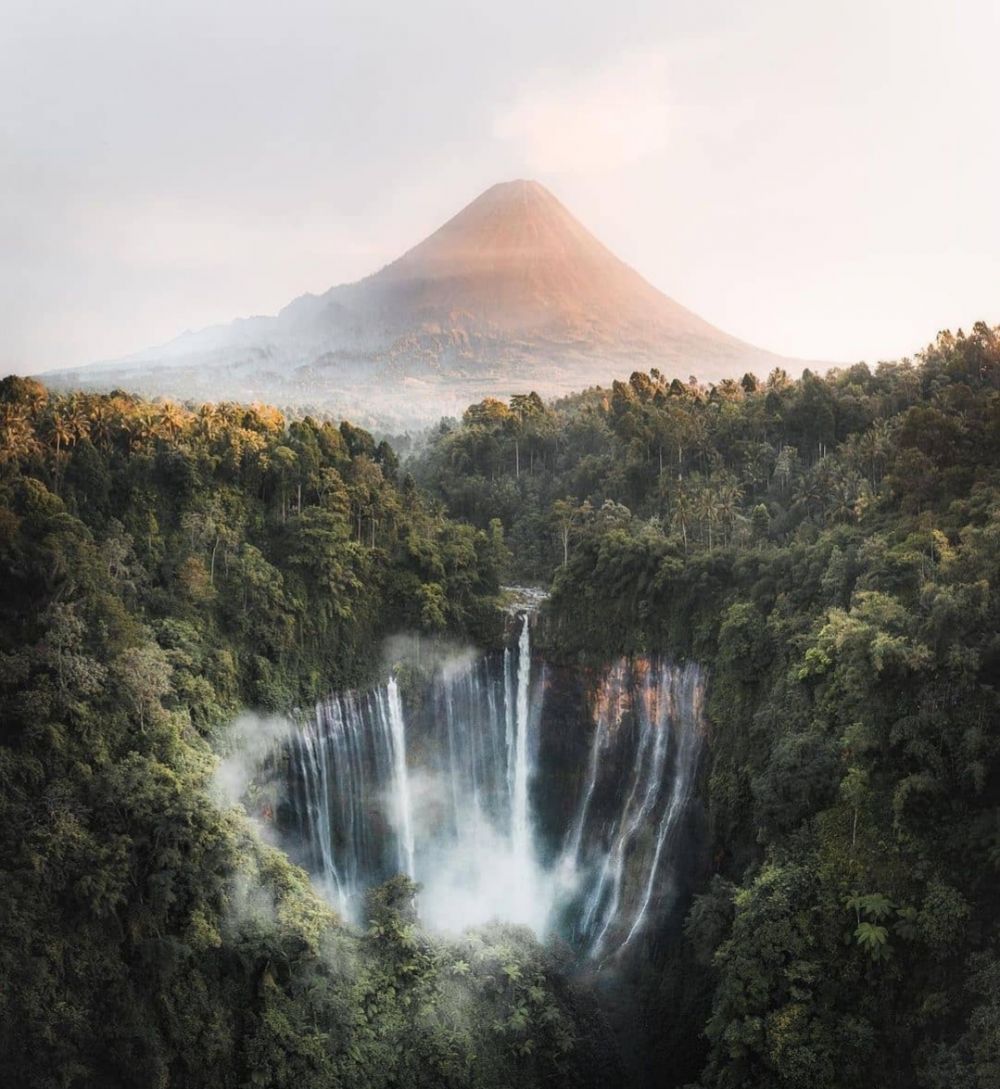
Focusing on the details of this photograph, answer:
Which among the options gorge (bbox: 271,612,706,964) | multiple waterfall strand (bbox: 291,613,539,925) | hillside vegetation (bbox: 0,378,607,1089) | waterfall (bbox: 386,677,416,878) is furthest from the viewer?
waterfall (bbox: 386,677,416,878)

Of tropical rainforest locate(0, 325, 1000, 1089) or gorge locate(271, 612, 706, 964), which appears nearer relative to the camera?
tropical rainforest locate(0, 325, 1000, 1089)

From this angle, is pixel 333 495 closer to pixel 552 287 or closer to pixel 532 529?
pixel 532 529

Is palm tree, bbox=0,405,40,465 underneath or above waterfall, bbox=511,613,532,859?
above

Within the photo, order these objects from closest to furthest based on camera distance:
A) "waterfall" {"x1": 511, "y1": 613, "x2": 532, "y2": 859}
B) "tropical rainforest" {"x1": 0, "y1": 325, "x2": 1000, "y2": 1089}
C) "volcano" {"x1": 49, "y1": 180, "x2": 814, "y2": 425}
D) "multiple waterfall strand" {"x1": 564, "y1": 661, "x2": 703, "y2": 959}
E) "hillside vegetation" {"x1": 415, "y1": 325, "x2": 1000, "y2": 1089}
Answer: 1. "hillside vegetation" {"x1": 415, "y1": 325, "x2": 1000, "y2": 1089}
2. "tropical rainforest" {"x1": 0, "y1": 325, "x2": 1000, "y2": 1089}
3. "multiple waterfall strand" {"x1": 564, "y1": 661, "x2": 703, "y2": 959}
4. "waterfall" {"x1": 511, "y1": 613, "x2": 532, "y2": 859}
5. "volcano" {"x1": 49, "y1": 180, "x2": 814, "y2": 425}

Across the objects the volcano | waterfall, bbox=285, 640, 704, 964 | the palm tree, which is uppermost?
the volcano

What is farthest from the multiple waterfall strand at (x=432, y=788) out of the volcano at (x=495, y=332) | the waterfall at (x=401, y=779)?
the volcano at (x=495, y=332)

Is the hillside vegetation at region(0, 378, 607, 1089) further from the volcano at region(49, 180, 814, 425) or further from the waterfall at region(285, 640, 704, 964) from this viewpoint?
the volcano at region(49, 180, 814, 425)

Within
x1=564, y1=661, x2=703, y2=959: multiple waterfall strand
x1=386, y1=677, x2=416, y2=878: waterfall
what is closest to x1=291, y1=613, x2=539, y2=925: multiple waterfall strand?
x1=386, y1=677, x2=416, y2=878: waterfall

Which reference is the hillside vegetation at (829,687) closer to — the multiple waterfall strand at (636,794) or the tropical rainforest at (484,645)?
the tropical rainforest at (484,645)
